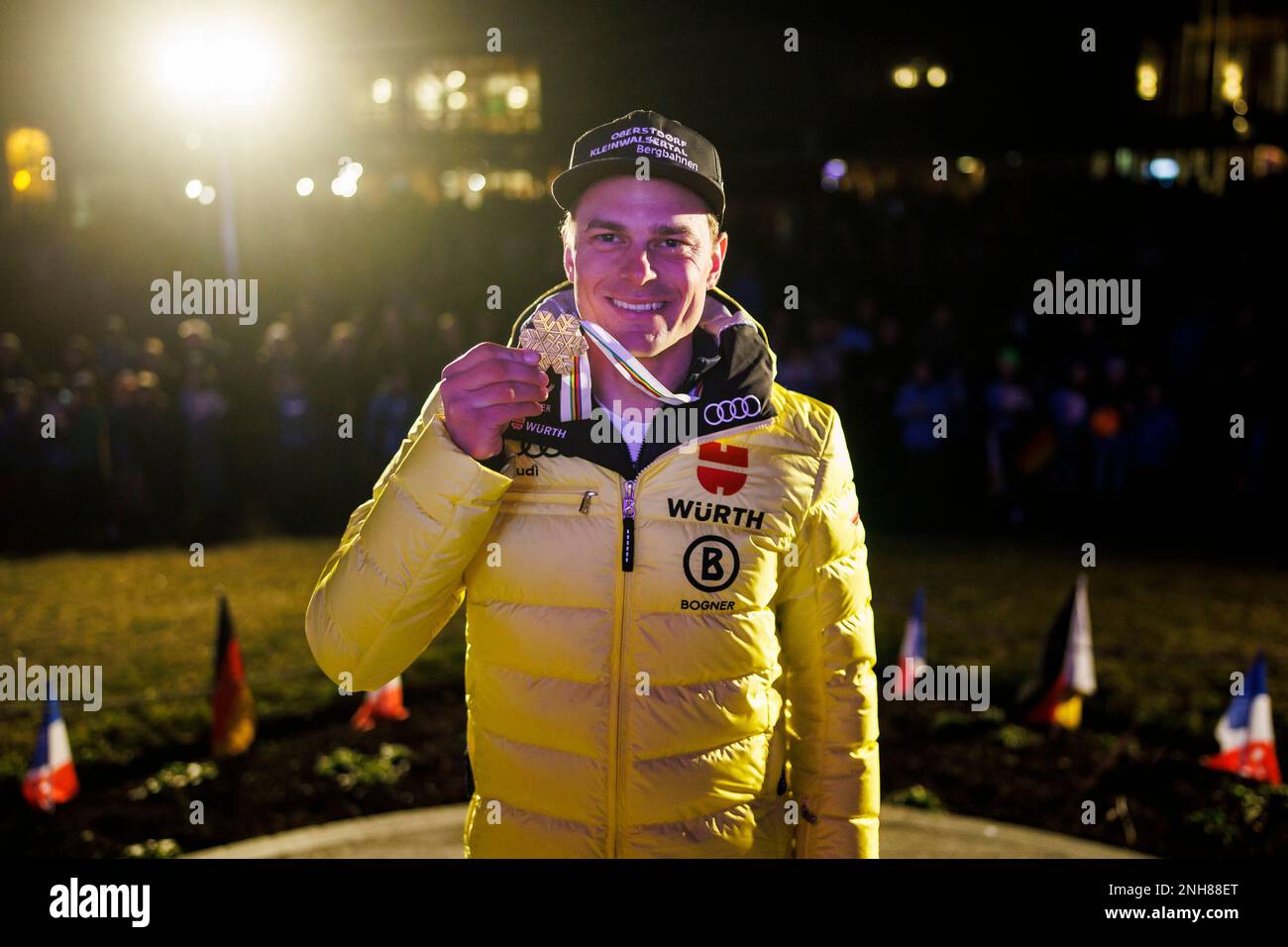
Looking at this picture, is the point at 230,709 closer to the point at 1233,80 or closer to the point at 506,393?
the point at 506,393

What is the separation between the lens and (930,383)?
13.5 meters

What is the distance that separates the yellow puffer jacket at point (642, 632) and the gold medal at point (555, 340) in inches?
5.3

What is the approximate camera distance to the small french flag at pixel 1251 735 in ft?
19.8

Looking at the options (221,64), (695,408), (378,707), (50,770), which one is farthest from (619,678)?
(221,64)

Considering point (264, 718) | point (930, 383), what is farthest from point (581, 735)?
point (930, 383)

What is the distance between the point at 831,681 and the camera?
8.79 feet

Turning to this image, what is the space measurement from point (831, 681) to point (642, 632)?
1.54 ft

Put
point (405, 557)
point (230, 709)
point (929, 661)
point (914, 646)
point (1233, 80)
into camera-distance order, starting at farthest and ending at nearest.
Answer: point (1233, 80)
point (929, 661)
point (914, 646)
point (230, 709)
point (405, 557)

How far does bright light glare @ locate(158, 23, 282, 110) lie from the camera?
1611 cm

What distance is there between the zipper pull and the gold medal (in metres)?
0.32
